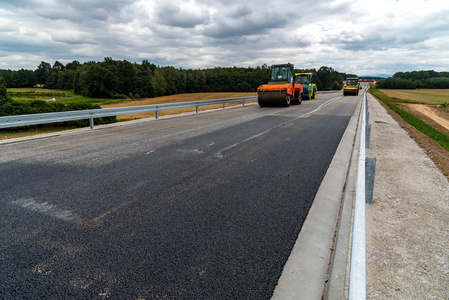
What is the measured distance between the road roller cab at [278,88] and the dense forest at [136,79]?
54.2 meters

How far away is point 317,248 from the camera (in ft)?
10.0

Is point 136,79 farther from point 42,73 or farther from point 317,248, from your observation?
point 317,248

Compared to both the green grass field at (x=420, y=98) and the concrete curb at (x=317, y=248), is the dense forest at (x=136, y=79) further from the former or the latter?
the concrete curb at (x=317, y=248)

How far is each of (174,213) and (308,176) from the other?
2940 mm

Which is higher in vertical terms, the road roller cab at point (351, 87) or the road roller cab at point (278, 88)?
the road roller cab at point (351, 87)

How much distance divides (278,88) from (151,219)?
1835cm

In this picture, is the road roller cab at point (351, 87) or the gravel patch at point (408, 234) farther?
the road roller cab at point (351, 87)

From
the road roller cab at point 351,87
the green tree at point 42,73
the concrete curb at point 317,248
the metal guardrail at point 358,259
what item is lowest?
the concrete curb at point 317,248

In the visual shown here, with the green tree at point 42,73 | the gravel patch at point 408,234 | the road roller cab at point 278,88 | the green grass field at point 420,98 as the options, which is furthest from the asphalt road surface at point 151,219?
the green tree at point 42,73

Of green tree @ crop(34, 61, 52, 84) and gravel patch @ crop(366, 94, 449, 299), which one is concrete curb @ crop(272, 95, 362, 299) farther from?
green tree @ crop(34, 61, 52, 84)

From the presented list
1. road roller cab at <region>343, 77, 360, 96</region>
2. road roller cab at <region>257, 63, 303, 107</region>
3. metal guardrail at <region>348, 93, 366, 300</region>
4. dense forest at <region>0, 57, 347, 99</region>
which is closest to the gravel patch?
metal guardrail at <region>348, 93, 366, 300</region>

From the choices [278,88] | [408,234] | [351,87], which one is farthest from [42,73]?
[408,234]

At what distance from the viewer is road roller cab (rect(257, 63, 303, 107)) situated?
2039 centimetres

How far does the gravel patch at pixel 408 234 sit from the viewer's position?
2.49 meters
